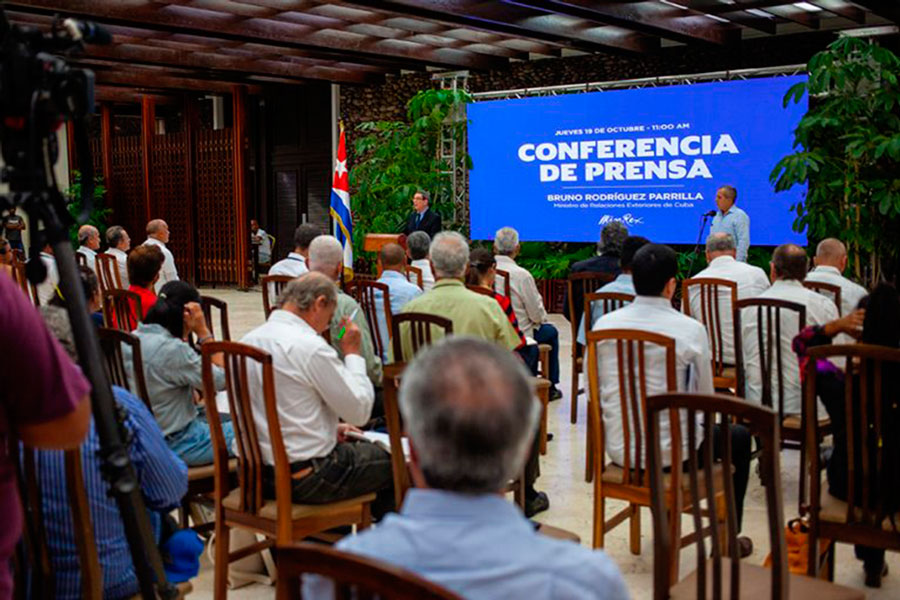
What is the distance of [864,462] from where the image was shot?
251 cm

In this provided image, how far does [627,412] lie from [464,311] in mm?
1115

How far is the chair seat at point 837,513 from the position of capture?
8.34 ft

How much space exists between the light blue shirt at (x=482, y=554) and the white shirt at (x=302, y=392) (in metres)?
1.64

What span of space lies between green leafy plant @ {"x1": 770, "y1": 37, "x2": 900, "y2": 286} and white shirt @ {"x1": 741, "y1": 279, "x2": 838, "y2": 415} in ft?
10.6

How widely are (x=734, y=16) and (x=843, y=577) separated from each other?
700 centimetres

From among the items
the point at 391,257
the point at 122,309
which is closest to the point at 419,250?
the point at 391,257

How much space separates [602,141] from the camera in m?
10.1

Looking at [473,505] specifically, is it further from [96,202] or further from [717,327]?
[96,202]

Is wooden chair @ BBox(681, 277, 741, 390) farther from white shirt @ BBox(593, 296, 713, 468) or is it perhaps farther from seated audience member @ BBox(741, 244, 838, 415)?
white shirt @ BBox(593, 296, 713, 468)

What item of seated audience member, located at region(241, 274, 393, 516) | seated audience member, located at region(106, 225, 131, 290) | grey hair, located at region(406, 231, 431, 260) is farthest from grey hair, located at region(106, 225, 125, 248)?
seated audience member, located at region(241, 274, 393, 516)

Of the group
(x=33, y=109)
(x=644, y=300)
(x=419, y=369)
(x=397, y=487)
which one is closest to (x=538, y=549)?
(x=419, y=369)

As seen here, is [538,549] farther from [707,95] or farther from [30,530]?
[707,95]

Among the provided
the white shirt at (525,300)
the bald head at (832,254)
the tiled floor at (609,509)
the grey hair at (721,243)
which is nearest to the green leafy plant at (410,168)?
the white shirt at (525,300)

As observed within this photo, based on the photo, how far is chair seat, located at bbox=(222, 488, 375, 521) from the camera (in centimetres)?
286
